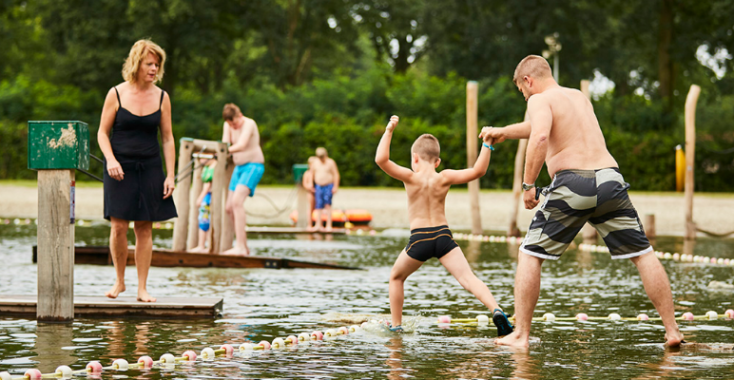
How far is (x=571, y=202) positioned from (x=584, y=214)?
0.41 ft

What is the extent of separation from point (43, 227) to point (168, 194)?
91cm

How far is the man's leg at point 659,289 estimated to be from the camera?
589cm

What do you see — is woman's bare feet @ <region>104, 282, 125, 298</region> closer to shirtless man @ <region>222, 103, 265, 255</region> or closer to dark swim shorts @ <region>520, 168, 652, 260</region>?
dark swim shorts @ <region>520, 168, 652, 260</region>

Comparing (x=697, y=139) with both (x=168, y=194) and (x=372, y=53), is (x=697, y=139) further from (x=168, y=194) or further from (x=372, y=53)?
(x=372, y=53)

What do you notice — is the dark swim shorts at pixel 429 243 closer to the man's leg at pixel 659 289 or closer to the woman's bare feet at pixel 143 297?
the man's leg at pixel 659 289

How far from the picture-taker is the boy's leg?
6.51 m

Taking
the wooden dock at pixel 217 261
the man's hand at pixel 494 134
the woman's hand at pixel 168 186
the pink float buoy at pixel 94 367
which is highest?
the man's hand at pixel 494 134

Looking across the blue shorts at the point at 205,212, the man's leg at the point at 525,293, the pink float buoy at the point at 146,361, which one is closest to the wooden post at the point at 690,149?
the blue shorts at the point at 205,212

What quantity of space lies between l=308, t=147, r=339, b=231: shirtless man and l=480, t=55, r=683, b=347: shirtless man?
11.8 m

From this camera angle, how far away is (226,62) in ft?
176

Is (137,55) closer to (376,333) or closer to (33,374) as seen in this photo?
(376,333)

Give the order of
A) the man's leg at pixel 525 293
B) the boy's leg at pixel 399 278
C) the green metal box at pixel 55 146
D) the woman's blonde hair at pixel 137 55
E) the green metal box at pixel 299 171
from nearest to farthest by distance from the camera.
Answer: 1. the man's leg at pixel 525 293
2. the boy's leg at pixel 399 278
3. the green metal box at pixel 55 146
4. the woman's blonde hair at pixel 137 55
5. the green metal box at pixel 299 171

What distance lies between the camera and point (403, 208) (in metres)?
23.8

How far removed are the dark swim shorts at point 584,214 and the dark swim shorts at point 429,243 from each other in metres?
0.72
